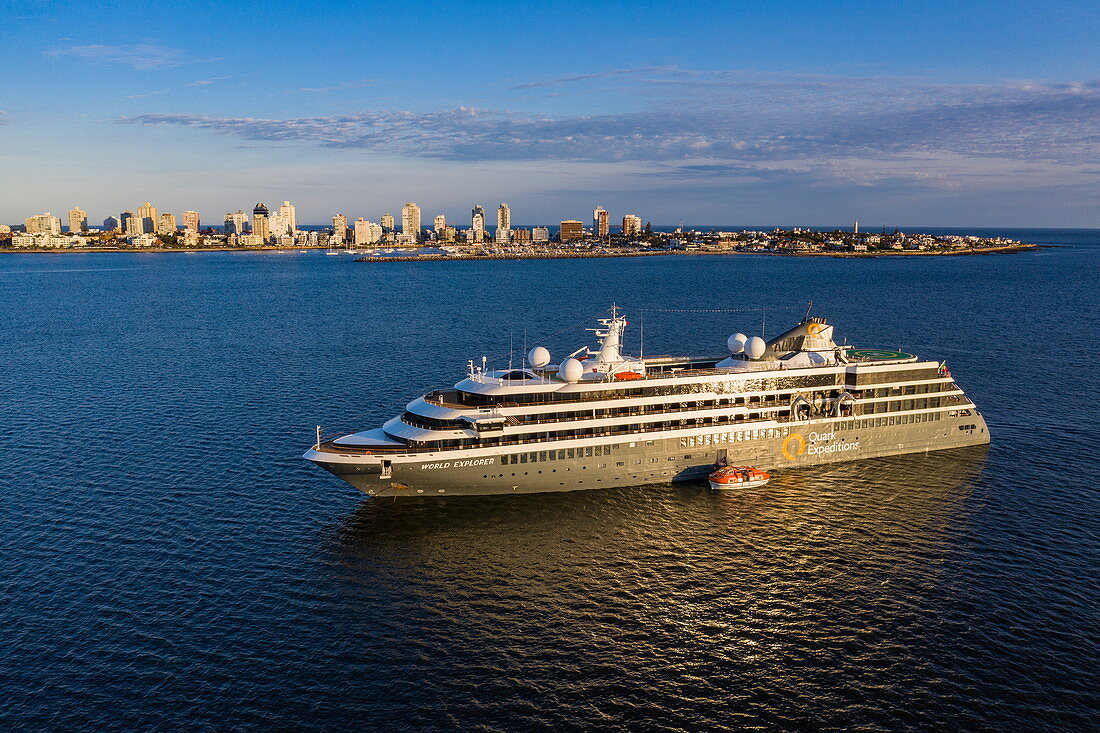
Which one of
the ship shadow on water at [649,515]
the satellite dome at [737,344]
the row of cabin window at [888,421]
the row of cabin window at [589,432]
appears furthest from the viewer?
the satellite dome at [737,344]

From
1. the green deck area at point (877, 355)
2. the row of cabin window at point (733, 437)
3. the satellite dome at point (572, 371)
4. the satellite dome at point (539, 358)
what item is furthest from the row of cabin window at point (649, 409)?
the green deck area at point (877, 355)

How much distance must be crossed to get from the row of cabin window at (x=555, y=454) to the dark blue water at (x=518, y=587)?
274cm

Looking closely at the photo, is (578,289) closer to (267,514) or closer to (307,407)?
(307,407)

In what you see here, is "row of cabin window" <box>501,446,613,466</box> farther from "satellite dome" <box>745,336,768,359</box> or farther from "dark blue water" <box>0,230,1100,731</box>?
"satellite dome" <box>745,336,768,359</box>

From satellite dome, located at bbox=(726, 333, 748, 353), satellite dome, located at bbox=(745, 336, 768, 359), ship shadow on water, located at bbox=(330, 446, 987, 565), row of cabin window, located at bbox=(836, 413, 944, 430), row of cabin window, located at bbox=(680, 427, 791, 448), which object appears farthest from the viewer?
satellite dome, located at bbox=(726, 333, 748, 353)

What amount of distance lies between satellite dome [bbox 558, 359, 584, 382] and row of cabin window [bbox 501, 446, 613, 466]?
16.1 ft

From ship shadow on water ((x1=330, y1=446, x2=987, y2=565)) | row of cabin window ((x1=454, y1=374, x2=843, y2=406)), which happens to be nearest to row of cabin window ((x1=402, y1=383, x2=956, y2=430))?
row of cabin window ((x1=454, y1=374, x2=843, y2=406))

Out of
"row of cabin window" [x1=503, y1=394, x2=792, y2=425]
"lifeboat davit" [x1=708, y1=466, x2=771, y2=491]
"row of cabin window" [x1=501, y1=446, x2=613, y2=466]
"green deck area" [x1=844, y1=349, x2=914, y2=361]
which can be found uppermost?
"green deck area" [x1=844, y1=349, x2=914, y2=361]

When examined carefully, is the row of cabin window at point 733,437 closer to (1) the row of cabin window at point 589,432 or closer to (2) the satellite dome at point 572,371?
(1) the row of cabin window at point 589,432

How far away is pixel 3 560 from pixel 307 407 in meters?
29.9

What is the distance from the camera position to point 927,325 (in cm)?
11369

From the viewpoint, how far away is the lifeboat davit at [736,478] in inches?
1934

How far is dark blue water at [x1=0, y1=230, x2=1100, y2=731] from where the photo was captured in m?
28.4

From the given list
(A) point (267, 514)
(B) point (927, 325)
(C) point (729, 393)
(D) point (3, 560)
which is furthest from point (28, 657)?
(B) point (927, 325)
